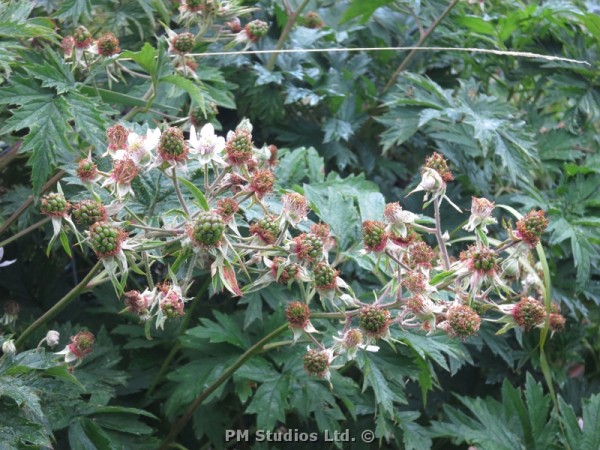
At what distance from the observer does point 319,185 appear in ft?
6.73

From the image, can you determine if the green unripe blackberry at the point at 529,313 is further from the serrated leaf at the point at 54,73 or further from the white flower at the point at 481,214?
the serrated leaf at the point at 54,73

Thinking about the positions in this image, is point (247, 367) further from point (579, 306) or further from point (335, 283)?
point (579, 306)

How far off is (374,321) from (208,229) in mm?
379

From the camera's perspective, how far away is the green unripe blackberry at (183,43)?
6.33 feet

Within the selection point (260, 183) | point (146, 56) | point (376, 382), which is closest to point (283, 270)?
point (260, 183)

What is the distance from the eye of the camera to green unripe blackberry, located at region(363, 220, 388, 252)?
4.70 feet

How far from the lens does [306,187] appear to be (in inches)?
71.9

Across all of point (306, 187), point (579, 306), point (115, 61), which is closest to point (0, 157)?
point (115, 61)

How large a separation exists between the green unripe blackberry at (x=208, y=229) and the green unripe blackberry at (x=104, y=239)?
5.4 inches

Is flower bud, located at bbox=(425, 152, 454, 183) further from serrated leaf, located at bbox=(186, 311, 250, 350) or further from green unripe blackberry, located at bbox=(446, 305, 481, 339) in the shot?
serrated leaf, located at bbox=(186, 311, 250, 350)

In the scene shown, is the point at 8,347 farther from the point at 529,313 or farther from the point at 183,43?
the point at 529,313

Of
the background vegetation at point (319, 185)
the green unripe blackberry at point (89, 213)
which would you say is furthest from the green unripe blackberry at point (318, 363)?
the green unripe blackberry at point (89, 213)

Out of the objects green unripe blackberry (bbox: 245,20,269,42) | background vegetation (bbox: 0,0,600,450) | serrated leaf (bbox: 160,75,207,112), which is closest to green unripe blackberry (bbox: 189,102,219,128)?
background vegetation (bbox: 0,0,600,450)

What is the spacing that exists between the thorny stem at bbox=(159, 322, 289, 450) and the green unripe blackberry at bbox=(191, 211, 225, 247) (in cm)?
36
